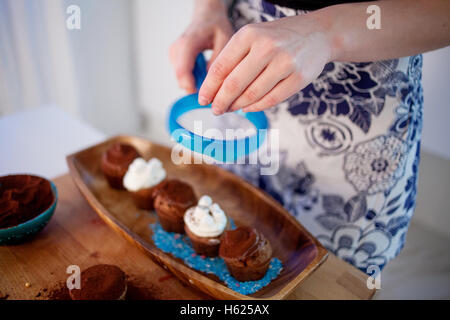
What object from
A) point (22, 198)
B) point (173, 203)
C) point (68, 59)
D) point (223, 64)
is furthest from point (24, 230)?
point (68, 59)

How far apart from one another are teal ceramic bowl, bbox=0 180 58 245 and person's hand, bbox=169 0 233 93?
476 millimetres

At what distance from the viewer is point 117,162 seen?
1089 mm

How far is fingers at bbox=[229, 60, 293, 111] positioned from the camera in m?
0.62

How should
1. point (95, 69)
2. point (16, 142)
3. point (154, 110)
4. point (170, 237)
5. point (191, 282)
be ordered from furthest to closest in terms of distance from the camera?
point (154, 110) < point (95, 69) < point (16, 142) < point (170, 237) < point (191, 282)

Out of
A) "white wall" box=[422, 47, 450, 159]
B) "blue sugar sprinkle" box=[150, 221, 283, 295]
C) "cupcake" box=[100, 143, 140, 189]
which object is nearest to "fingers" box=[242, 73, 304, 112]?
"blue sugar sprinkle" box=[150, 221, 283, 295]

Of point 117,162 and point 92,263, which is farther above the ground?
point 117,162

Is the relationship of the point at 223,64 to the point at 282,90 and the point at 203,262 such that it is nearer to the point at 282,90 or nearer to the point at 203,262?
the point at 282,90

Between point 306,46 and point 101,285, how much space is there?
623 millimetres

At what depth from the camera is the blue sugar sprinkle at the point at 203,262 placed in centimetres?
79

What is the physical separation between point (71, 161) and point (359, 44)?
887 millimetres

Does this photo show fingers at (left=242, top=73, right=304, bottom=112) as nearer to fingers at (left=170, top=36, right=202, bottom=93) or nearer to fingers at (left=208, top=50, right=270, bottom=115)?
fingers at (left=208, top=50, right=270, bottom=115)
